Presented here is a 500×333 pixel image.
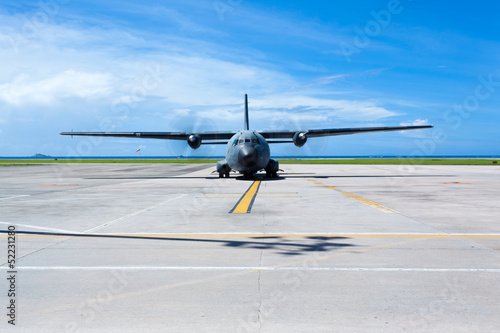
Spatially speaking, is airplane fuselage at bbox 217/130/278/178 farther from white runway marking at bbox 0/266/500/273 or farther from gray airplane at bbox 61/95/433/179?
white runway marking at bbox 0/266/500/273

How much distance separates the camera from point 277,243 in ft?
24.0

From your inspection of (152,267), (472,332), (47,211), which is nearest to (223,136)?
(47,211)

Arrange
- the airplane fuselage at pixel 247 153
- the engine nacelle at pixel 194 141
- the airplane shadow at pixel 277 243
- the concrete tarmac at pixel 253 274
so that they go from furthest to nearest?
the engine nacelle at pixel 194 141
the airplane fuselage at pixel 247 153
the airplane shadow at pixel 277 243
the concrete tarmac at pixel 253 274

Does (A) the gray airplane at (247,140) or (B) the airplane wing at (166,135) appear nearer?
(A) the gray airplane at (247,140)

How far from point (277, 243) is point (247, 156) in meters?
17.4

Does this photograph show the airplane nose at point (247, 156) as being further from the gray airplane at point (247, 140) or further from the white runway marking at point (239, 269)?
the white runway marking at point (239, 269)

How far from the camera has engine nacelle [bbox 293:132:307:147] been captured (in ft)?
102

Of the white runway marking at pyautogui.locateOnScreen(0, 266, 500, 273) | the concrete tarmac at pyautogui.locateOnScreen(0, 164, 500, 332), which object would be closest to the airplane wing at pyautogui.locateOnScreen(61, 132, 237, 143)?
the concrete tarmac at pyautogui.locateOnScreen(0, 164, 500, 332)

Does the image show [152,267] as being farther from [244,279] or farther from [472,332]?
[472,332]

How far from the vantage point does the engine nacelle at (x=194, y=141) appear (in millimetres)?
30672

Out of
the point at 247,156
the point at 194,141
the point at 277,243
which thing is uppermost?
the point at 194,141

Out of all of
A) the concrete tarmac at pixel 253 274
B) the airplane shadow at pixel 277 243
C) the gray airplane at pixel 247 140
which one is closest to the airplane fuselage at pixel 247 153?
the gray airplane at pixel 247 140

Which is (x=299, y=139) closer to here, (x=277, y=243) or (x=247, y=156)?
(x=247, y=156)

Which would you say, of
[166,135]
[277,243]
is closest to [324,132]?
[166,135]
